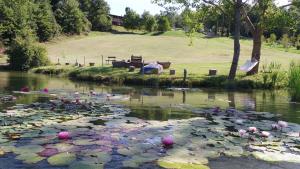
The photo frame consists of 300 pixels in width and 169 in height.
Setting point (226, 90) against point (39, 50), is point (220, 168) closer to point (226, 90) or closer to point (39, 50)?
point (226, 90)

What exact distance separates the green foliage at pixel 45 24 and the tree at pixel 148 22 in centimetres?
3223

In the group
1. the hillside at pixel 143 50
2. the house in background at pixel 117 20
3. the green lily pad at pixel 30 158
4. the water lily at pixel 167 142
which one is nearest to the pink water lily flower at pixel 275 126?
the water lily at pixel 167 142

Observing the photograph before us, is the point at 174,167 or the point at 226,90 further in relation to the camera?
the point at 226,90

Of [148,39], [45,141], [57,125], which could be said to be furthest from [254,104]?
[148,39]

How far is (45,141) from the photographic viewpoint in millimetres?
11766

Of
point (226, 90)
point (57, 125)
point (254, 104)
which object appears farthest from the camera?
point (226, 90)

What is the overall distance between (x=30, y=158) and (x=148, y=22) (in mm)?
114094

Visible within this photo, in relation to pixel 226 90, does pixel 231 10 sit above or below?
above

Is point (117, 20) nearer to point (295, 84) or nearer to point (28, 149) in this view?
point (295, 84)

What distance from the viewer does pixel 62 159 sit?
33.3 feet

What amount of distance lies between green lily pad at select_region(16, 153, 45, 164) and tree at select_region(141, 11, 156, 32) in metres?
113

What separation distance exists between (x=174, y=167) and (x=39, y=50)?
50353mm

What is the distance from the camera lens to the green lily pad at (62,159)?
9887 millimetres

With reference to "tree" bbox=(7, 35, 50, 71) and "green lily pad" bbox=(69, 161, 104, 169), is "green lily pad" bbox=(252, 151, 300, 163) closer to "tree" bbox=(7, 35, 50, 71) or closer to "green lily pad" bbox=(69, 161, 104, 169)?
"green lily pad" bbox=(69, 161, 104, 169)
